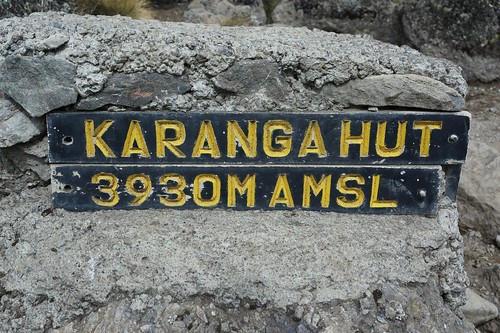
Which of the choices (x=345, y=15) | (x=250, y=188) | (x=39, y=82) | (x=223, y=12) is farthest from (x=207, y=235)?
(x=345, y=15)

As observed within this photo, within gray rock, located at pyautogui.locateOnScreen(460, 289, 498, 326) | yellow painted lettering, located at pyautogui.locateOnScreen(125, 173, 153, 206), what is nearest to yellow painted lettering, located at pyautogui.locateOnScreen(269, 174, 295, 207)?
yellow painted lettering, located at pyautogui.locateOnScreen(125, 173, 153, 206)

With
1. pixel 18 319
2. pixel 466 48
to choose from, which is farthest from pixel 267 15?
pixel 18 319

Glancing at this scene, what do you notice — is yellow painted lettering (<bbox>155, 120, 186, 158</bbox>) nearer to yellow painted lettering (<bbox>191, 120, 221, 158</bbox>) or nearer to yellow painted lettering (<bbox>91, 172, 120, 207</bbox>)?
yellow painted lettering (<bbox>191, 120, 221, 158</bbox>)

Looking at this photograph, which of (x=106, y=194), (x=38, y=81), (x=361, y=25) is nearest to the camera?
(x=38, y=81)

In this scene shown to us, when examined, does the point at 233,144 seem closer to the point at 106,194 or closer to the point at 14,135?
the point at 106,194

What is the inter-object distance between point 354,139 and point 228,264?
2.13ft

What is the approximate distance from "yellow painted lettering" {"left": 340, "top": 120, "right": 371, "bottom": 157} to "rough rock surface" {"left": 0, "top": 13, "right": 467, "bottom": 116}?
9cm

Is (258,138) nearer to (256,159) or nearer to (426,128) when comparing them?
(256,159)

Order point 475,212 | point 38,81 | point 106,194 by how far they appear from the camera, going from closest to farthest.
A: point 38,81
point 106,194
point 475,212

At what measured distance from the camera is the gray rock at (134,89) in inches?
80.3

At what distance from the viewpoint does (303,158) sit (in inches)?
83.7

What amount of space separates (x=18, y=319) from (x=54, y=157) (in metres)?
0.59

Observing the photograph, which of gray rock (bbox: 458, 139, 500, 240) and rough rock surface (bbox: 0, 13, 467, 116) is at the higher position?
rough rock surface (bbox: 0, 13, 467, 116)

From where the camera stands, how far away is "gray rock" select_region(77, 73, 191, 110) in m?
2.04
